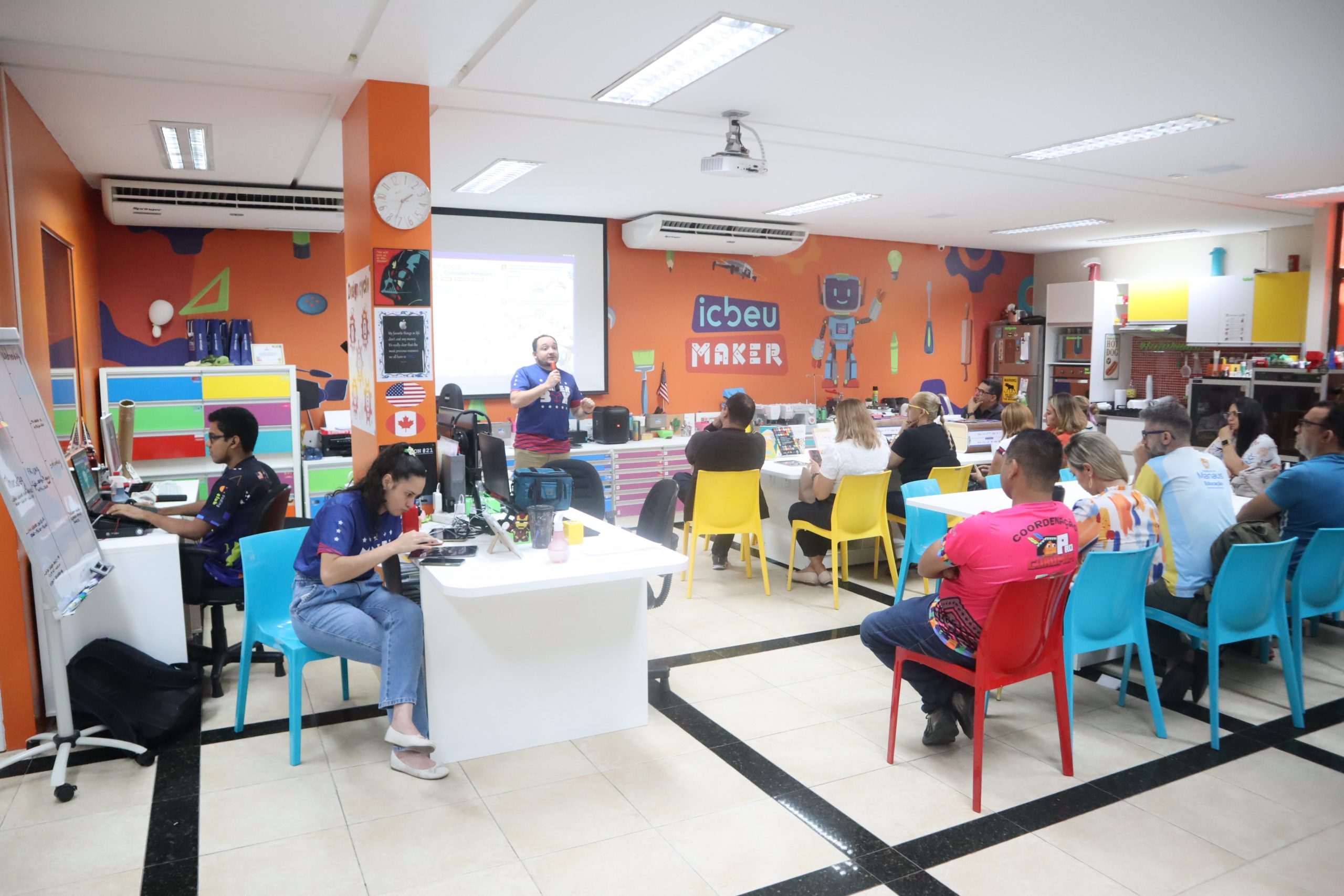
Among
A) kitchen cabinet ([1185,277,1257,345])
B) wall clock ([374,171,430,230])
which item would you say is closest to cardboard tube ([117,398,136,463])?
wall clock ([374,171,430,230])

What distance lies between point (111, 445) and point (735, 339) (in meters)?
5.29

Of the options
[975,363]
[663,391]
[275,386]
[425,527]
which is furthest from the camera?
[975,363]

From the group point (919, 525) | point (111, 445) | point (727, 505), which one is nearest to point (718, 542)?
point (727, 505)

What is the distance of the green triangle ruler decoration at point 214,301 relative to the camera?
21.2 ft

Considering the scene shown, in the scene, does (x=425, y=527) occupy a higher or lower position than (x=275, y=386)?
lower

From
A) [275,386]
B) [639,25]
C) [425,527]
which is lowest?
[425,527]

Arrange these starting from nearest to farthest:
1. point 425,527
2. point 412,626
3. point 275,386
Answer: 1. point 412,626
2. point 425,527
3. point 275,386

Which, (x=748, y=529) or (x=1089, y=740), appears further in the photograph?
(x=748, y=529)

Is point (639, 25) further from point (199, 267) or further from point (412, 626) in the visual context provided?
point (199, 267)

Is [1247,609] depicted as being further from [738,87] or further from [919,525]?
[738,87]

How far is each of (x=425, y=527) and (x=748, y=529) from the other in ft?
7.61

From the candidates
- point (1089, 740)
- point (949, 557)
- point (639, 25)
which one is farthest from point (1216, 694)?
point (639, 25)

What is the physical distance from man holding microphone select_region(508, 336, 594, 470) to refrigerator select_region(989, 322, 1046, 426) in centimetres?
577

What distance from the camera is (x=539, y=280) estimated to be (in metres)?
7.49
